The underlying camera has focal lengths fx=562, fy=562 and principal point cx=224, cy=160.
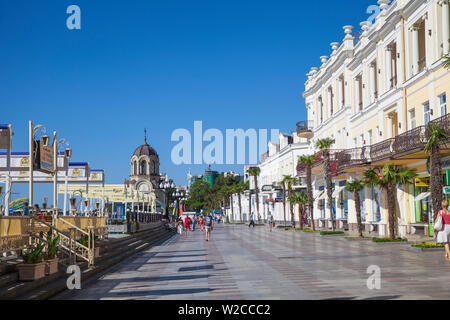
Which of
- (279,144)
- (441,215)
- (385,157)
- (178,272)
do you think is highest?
(279,144)

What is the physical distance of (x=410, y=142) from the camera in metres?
27.9

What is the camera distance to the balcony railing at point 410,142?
26375 mm

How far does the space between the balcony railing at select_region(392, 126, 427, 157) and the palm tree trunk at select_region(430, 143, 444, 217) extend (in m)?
4.29

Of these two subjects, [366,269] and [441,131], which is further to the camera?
[441,131]

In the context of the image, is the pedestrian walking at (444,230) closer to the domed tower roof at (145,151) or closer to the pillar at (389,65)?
the pillar at (389,65)

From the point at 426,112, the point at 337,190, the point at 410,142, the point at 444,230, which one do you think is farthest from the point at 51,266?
the point at 337,190

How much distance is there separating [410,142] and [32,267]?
2154 cm

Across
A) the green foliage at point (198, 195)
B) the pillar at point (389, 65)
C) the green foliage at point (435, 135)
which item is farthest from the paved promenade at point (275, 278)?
the green foliage at point (198, 195)

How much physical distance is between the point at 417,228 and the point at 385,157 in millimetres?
4244

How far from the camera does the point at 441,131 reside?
21.5 meters

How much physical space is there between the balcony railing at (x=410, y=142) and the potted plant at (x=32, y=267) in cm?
1948

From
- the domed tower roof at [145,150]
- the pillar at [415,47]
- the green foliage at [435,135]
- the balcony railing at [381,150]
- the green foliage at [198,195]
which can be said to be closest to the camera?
the green foliage at [435,135]
